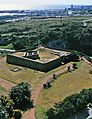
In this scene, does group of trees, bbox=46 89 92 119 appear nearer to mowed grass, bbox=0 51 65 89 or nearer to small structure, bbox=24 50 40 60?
mowed grass, bbox=0 51 65 89

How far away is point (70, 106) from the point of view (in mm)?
41094

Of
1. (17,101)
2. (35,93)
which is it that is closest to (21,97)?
(17,101)

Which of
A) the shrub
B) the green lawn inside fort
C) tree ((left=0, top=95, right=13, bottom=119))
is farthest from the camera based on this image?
the green lawn inside fort

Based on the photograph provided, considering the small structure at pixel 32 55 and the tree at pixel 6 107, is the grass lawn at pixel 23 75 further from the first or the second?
the tree at pixel 6 107

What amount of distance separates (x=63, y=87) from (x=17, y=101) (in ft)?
33.1

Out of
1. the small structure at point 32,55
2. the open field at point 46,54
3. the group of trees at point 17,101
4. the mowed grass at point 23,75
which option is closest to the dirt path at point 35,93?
the mowed grass at point 23,75

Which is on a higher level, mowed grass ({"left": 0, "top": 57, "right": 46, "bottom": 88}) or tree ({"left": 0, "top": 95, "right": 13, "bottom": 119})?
tree ({"left": 0, "top": 95, "right": 13, "bottom": 119})

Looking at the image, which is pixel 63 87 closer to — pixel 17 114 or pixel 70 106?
pixel 70 106

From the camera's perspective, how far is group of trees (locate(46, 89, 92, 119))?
40375 mm

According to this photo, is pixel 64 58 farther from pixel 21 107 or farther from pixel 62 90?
pixel 21 107

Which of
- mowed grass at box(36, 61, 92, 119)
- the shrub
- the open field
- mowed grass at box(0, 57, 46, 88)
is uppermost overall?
the shrub

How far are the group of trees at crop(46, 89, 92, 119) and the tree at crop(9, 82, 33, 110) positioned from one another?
6.49m

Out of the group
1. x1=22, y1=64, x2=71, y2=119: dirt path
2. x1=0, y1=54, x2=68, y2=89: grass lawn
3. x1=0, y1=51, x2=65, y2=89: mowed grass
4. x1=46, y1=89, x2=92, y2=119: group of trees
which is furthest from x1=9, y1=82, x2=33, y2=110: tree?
x1=0, y1=54, x2=68, y2=89: grass lawn

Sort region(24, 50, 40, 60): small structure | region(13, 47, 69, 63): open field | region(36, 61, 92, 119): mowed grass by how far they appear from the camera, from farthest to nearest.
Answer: region(24, 50, 40, 60): small structure, region(13, 47, 69, 63): open field, region(36, 61, 92, 119): mowed grass
